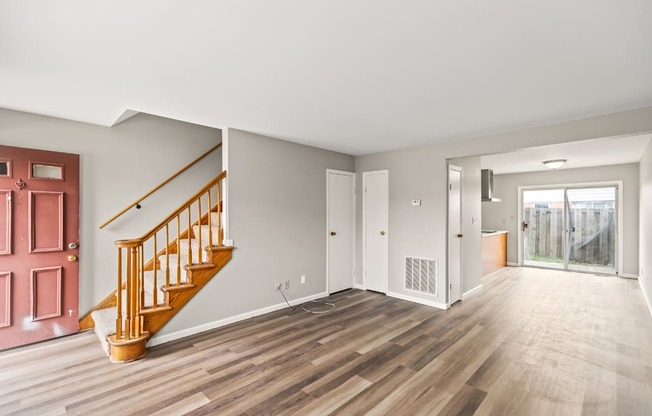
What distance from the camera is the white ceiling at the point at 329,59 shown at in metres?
1.57

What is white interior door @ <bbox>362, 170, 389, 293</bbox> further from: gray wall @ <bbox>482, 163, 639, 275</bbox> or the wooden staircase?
gray wall @ <bbox>482, 163, 639, 275</bbox>

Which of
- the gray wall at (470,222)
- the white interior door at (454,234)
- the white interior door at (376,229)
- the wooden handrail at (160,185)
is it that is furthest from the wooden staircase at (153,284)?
the gray wall at (470,222)

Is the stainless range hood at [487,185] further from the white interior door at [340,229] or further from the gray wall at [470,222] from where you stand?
the white interior door at [340,229]

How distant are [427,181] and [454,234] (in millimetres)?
914

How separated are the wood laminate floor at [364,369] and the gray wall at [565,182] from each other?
3.21 meters

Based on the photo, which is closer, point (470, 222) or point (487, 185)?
point (470, 222)

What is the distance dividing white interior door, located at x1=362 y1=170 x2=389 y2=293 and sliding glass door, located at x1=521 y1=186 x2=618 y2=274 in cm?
484

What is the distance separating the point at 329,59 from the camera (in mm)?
2045

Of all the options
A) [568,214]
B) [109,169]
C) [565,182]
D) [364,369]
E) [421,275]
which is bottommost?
[364,369]

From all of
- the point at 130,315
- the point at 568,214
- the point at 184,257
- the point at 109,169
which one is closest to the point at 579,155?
the point at 568,214

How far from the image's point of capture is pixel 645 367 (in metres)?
2.71

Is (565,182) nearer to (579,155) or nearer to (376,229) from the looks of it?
(579,155)

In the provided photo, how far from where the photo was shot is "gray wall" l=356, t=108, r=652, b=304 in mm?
3527

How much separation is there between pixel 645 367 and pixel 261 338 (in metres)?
3.62
